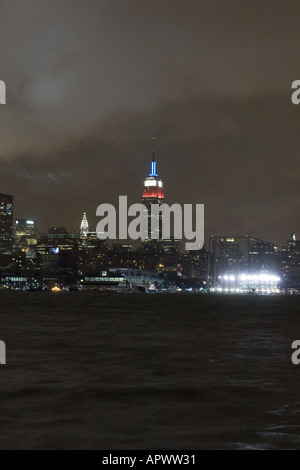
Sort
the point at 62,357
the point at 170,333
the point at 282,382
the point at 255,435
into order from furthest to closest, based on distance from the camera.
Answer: the point at 170,333 → the point at 62,357 → the point at 282,382 → the point at 255,435

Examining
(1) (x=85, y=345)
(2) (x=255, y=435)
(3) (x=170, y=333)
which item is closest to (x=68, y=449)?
(2) (x=255, y=435)

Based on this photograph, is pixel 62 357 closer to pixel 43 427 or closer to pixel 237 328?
pixel 43 427

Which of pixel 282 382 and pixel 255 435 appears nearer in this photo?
pixel 255 435

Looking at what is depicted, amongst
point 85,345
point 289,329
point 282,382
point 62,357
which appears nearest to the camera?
point 282,382

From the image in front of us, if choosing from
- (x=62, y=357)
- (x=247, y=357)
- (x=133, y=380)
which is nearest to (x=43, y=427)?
(x=133, y=380)
